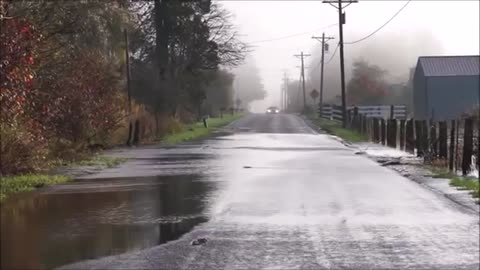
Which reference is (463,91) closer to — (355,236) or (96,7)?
(96,7)

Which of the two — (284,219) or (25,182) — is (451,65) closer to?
(25,182)

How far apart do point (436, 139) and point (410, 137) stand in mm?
5415

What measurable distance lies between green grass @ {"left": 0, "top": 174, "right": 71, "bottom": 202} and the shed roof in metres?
45.9

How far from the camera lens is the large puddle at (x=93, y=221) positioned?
8664 millimetres

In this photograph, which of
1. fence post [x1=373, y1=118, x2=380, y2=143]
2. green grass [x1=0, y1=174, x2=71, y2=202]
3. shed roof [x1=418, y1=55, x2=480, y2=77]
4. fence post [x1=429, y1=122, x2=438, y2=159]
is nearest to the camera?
green grass [x1=0, y1=174, x2=71, y2=202]

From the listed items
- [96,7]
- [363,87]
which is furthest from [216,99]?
[96,7]

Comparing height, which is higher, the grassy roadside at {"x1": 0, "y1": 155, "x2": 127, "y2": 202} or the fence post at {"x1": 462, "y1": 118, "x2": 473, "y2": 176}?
the fence post at {"x1": 462, "y1": 118, "x2": 473, "y2": 176}

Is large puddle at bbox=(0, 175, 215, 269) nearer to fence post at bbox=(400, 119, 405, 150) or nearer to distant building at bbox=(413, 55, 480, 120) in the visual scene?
fence post at bbox=(400, 119, 405, 150)

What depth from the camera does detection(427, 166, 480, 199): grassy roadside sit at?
45.7 ft

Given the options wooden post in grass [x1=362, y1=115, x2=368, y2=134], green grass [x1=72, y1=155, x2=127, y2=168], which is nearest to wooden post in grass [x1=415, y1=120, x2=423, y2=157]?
green grass [x1=72, y1=155, x2=127, y2=168]

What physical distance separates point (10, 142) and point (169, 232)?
7.68 m

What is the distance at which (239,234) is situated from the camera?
9703 mm

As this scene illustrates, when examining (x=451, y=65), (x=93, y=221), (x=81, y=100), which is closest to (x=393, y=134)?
(x=81, y=100)

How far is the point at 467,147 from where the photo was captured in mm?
17141
